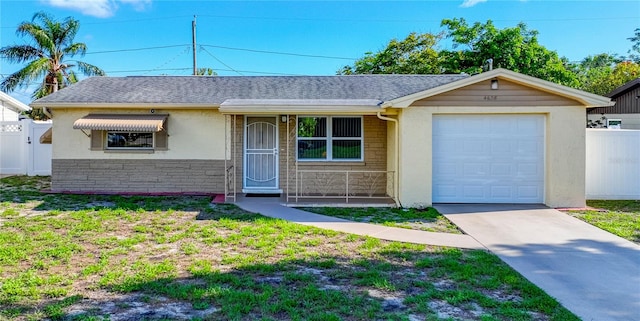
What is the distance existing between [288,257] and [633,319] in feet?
12.8

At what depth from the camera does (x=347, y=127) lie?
12.1 m

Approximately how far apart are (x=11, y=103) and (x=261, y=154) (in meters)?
16.6

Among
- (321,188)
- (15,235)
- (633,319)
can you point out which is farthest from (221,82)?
(633,319)

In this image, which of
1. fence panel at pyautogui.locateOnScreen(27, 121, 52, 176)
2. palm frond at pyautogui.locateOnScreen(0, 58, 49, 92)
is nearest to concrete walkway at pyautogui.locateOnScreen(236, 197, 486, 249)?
fence panel at pyautogui.locateOnScreen(27, 121, 52, 176)

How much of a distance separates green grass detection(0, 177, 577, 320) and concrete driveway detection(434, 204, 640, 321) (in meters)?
0.36

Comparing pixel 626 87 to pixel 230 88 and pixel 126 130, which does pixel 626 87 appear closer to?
pixel 230 88

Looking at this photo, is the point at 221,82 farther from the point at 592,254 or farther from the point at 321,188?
the point at 592,254

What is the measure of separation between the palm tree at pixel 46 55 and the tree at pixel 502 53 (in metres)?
23.3

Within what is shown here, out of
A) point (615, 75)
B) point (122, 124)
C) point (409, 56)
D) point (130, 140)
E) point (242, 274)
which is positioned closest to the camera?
point (242, 274)

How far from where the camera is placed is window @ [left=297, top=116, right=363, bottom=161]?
12.0 metres

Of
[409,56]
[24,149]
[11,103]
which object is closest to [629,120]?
[409,56]

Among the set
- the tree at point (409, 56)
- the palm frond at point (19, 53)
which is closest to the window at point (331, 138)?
the tree at point (409, 56)

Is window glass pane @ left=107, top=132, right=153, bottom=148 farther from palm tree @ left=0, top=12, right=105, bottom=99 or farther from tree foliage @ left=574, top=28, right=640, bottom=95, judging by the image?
tree foliage @ left=574, top=28, right=640, bottom=95

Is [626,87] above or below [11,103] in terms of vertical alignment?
above
